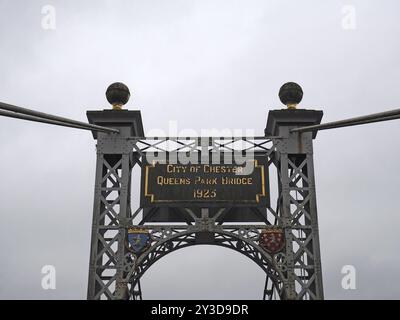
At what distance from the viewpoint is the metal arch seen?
62.7 ft

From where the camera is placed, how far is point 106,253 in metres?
19.3

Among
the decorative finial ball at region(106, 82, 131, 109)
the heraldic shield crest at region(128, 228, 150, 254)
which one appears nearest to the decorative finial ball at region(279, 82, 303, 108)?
the decorative finial ball at region(106, 82, 131, 109)

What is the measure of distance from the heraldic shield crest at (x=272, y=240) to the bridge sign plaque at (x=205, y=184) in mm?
1129

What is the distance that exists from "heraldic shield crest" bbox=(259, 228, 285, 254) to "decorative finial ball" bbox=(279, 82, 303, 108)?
16.8 feet

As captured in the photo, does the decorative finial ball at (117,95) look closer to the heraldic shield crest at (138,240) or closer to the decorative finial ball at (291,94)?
the heraldic shield crest at (138,240)

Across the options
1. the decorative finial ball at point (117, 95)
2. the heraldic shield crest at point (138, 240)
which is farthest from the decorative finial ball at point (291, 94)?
the heraldic shield crest at point (138, 240)

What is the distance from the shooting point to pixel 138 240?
19391mm

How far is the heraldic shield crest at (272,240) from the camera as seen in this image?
63.4ft

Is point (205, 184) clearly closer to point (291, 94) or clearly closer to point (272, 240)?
point (272, 240)

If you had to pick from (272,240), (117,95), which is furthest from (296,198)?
(117,95)

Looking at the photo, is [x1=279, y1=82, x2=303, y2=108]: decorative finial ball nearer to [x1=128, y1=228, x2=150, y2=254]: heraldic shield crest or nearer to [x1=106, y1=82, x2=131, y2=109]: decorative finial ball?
[x1=106, y1=82, x2=131, y2=109]: decorative finial ball
